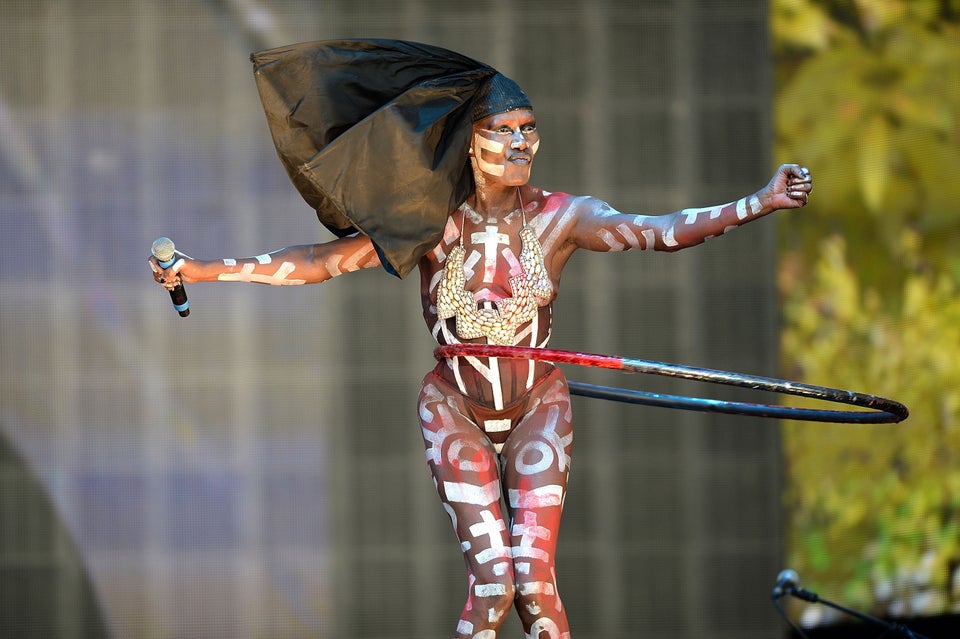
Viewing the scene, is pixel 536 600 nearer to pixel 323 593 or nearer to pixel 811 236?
pixel 323 593

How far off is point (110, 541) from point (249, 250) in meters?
1.90

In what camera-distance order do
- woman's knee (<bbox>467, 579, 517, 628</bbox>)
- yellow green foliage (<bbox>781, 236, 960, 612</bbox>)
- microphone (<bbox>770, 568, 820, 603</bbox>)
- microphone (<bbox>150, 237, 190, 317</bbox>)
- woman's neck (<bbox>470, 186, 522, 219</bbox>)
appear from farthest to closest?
yellow green foliage (<bbox>781, 236, 960, 612</bbox>) → microphone (<bbox>770, 568, 820, 603</bbox>) → woman's neck (<bbox>470, 186, 522, 219</bbox>) → microphone (<bbox>150, 237, 190, 317</bbox>) → woman's knee (<bbox>467, 579, 517, 628</bbox>)

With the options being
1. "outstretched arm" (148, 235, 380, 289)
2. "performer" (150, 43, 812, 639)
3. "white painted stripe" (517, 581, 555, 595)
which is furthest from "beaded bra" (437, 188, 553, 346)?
"white painted stripe" (517, 581, 555, 595)

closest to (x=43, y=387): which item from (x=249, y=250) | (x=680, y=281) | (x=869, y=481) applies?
(x=249, y=250)

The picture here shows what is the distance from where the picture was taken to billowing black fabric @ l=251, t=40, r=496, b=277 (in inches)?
205

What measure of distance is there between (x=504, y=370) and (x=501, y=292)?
29cm

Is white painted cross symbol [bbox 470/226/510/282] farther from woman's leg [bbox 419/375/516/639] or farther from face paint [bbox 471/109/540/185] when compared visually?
woman's leg [bbox 419/375/516/639]

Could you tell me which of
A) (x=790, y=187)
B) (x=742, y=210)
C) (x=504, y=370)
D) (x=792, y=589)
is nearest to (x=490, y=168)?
(x=504, y=370)

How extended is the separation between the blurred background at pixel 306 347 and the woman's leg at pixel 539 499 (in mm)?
3199

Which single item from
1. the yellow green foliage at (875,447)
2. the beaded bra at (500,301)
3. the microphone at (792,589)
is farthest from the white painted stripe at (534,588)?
the yellow green foliage at (875,447)

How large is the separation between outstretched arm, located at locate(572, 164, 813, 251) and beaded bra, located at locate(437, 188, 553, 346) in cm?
23

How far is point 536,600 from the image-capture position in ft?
16.5

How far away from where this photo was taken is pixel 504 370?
539cm

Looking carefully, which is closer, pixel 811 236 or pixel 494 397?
pixel 494 397
